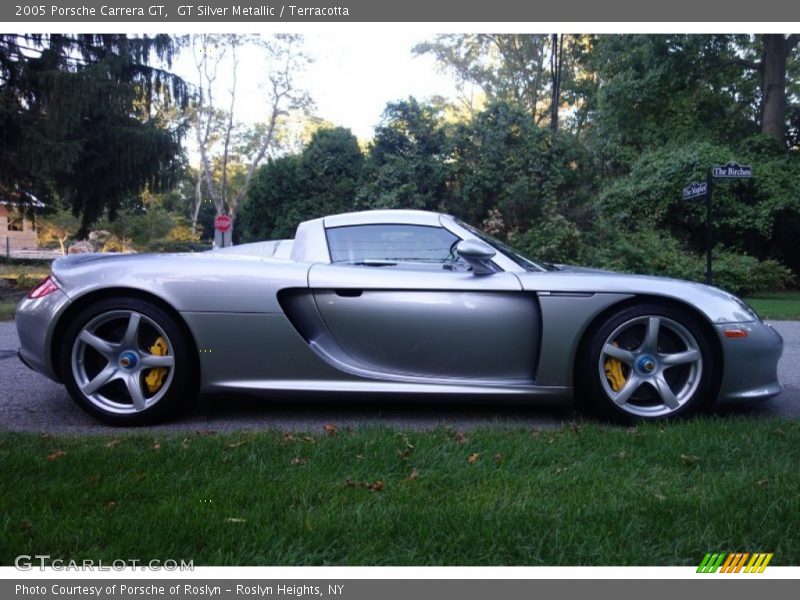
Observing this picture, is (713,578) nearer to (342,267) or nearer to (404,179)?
(342,267)

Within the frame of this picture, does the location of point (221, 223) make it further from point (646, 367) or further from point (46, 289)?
point (646, 367)

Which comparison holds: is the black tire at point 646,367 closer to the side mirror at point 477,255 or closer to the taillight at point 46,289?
the side mirror at point 477,255

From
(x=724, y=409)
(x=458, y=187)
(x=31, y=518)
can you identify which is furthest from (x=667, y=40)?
(x=31, y=518)

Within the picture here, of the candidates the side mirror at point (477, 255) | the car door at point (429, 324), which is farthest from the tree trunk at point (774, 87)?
the car door at point (429, 324)

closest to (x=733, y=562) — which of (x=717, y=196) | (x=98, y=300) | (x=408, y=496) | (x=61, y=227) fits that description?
(x=408, y=496)

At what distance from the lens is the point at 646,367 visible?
3418 mm

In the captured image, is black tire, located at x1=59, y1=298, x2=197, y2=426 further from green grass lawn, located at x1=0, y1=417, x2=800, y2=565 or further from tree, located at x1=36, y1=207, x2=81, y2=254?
tree, located at x1=36, y1=207, x2=81, y2=254

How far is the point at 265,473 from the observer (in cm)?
254

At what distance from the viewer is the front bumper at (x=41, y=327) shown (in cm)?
346

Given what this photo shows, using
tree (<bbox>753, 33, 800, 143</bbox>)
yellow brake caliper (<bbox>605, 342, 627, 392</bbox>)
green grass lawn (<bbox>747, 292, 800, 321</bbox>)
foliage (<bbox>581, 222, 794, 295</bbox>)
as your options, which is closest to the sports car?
yellow brake caliper (<bbox>605, 342, 627, 392</bbox>)

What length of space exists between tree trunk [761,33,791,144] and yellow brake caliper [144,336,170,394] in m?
19.6

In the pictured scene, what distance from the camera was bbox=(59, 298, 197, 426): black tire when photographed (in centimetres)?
342

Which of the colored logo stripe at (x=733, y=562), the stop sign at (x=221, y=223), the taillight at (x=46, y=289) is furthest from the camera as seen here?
the stop sign at (x=221, y=223)
